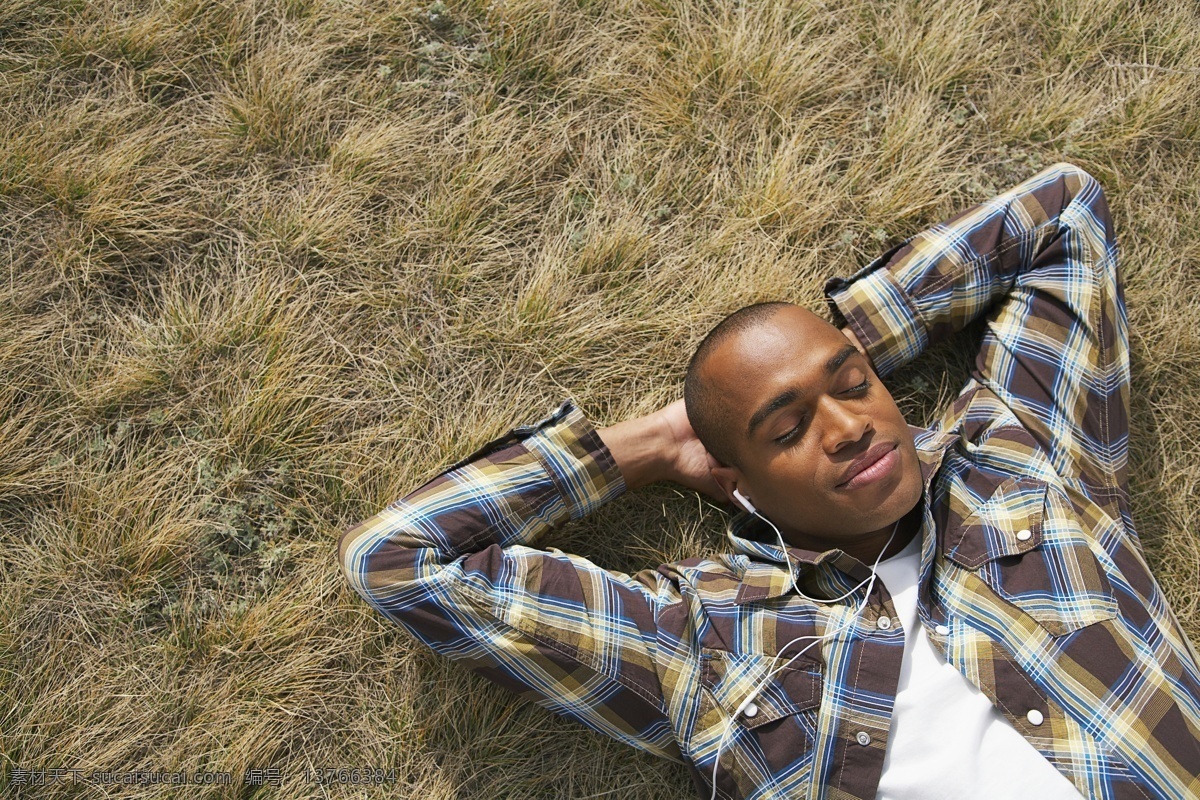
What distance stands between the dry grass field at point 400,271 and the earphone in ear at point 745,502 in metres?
0.48

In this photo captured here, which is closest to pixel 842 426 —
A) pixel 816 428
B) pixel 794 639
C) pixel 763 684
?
pixel 816 428

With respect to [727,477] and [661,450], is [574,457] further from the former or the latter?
Answer: [727,477]

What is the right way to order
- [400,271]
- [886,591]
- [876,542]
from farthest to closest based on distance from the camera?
[400,271] < [876,542] < [886,591]

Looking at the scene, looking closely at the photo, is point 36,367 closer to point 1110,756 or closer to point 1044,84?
point 1110,756

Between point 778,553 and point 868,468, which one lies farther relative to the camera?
point 778,553

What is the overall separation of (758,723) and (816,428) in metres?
1.08

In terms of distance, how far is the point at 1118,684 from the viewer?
2752 millimetres

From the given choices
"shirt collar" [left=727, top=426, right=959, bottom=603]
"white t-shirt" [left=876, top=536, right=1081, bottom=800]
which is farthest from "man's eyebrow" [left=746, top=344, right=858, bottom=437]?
"white t-shirt" [left=876, top=536, right=1081, bottom=800]

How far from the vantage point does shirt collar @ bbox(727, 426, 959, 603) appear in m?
2.98

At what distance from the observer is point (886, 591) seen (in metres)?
3.01

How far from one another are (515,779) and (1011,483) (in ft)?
7.71

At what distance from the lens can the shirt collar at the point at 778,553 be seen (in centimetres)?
298

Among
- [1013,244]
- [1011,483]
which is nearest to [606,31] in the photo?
[1013,244]

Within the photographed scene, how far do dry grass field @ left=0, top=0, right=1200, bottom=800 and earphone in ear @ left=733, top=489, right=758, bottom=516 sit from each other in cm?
48
